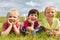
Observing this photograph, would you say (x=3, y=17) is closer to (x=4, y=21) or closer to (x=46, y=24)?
(x=4, y=21)

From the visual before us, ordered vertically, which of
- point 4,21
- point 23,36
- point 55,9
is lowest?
point 23,36

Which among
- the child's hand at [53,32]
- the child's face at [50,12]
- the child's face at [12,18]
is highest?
the child's face at [50,12]

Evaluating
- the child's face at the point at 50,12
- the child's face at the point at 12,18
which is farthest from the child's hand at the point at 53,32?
the child's face at the point at 12,18

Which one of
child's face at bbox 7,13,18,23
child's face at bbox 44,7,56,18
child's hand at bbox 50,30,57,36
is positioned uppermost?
child's face at bbox 44,7,56,18

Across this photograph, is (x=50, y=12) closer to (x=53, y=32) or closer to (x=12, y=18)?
(x=53, y=32)

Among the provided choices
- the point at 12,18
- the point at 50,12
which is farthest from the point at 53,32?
the point at 12,18

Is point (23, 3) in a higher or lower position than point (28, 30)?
higher

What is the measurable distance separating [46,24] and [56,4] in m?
0.30

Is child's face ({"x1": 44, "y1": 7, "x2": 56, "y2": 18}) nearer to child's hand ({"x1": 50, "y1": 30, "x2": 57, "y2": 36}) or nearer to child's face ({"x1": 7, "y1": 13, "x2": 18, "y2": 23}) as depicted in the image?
child's hand ({"x1": 50, "y1": 30, "x2": 57, "y2": 36})

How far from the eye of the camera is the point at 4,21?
7.26ft

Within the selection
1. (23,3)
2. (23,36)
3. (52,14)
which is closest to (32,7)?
(23,3)

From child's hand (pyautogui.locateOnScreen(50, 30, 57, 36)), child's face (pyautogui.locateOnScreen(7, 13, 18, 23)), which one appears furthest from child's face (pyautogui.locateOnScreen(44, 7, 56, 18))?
child's face (pyautogui.locateOnScreen(7, 13, 18, 23))

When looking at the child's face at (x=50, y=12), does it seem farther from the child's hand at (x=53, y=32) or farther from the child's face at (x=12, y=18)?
the child's face at (x=12, y=18)

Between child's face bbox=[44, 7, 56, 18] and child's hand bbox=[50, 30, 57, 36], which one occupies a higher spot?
child's face bbox=[44, 7, 56, 18]
